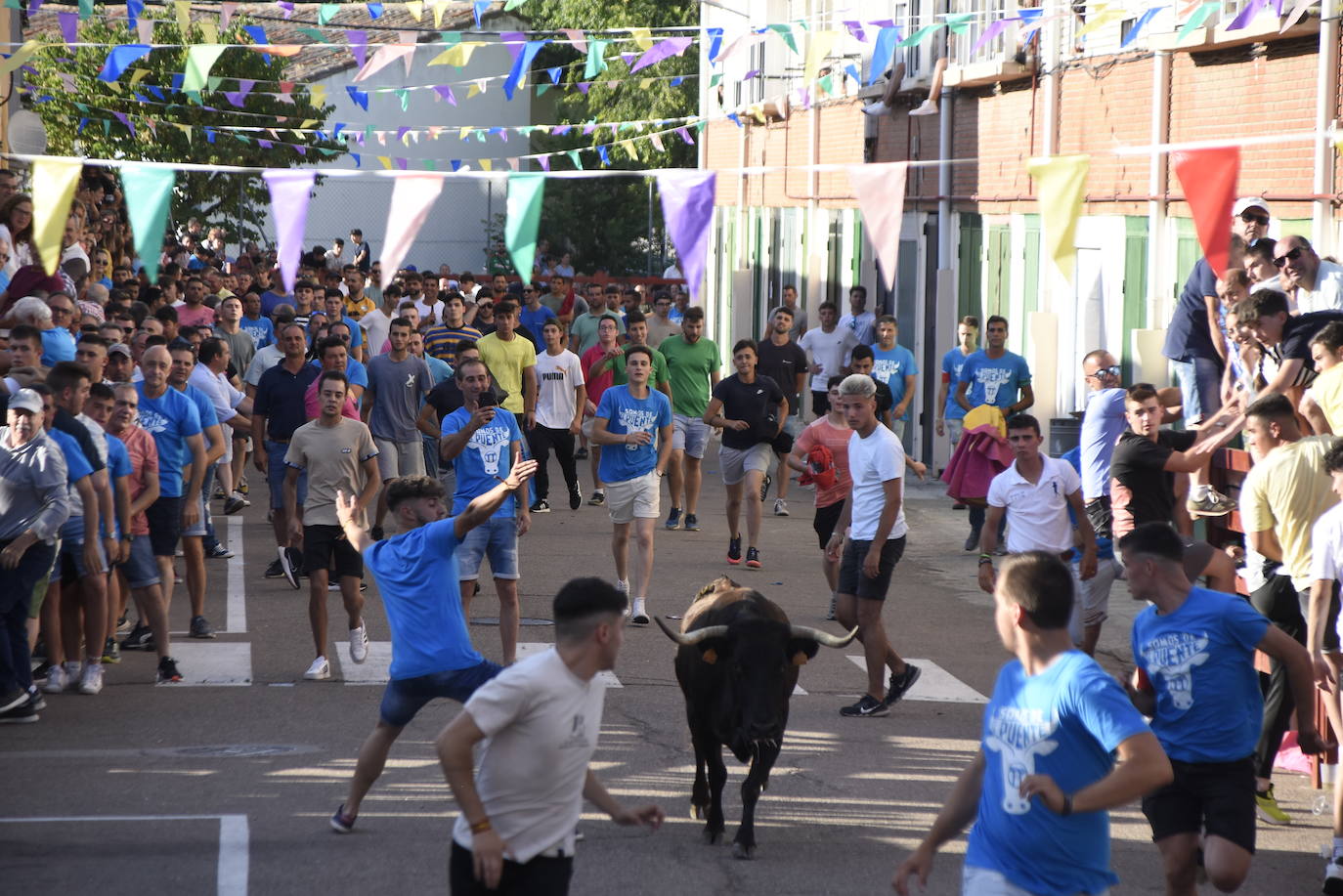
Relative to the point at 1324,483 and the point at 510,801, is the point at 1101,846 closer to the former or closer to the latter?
the point at 510,801

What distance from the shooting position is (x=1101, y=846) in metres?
4.96

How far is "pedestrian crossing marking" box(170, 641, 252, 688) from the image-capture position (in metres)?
10.8

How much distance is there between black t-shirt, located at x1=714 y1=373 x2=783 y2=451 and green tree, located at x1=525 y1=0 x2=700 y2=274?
29.6 meters

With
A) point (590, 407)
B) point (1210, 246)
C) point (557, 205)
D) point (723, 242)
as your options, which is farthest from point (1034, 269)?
point (557, 205)

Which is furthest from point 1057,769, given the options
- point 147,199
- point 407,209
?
point 147,199

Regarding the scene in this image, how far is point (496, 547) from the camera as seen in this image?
10.8 metres

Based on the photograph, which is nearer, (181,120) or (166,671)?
(166,671)

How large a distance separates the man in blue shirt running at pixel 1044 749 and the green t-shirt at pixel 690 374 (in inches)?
472

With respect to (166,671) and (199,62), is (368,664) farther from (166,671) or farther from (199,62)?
(199,62)

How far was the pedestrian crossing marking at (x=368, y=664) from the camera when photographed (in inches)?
430

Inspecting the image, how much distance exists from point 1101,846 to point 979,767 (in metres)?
0.45

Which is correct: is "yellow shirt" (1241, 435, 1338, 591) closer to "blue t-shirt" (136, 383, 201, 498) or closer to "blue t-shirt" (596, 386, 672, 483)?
"blue t-shirt" (596, 386, 672, 483)

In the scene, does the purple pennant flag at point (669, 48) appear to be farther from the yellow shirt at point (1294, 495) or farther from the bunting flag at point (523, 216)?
the yellow shirt at point (1294, 495)

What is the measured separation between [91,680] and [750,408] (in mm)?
6762
